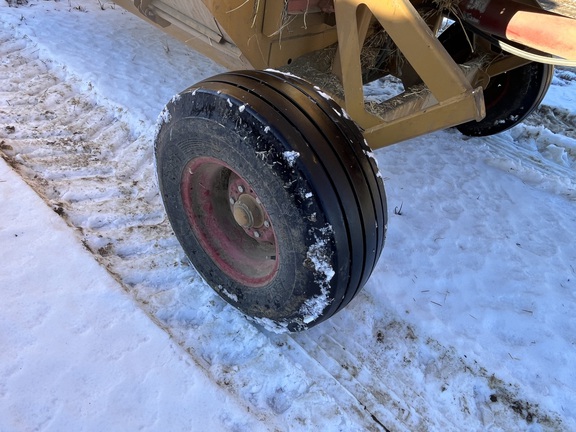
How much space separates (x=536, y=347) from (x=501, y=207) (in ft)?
4.06

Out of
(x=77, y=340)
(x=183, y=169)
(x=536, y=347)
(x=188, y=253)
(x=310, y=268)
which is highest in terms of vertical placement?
(x=183, y=169)

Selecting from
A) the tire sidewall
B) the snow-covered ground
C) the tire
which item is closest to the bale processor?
the tire sidewall

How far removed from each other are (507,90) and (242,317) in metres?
2.92

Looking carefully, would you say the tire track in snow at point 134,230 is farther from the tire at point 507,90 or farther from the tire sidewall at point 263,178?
the tire at point 507,90

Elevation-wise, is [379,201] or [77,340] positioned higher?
[379,201]

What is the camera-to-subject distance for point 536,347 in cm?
253

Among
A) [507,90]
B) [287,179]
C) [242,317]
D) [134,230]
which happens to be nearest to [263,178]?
[287,179]

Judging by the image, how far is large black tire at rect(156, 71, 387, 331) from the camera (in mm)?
1788

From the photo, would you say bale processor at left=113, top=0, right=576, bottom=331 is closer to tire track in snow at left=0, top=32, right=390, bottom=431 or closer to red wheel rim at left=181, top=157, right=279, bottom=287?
red wheel rim at left=181, top=157, right=279, bottom=287

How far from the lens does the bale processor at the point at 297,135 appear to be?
1815 millimetres

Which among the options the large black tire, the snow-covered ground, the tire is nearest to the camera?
the large black tire

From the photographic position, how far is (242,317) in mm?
Answer: 2438

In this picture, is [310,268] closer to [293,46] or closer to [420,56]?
[420,56]

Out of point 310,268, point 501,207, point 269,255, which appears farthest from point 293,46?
point 501,207
